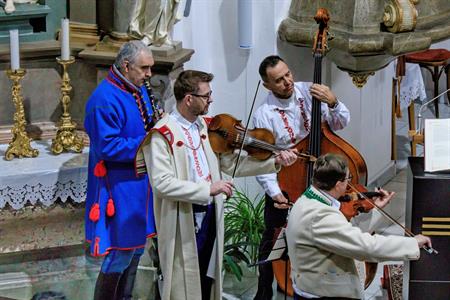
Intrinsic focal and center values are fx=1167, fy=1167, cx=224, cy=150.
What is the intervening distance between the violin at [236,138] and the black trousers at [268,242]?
69 cm

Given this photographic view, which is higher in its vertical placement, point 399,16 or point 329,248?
point 399,16

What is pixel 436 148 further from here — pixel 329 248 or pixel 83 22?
pixel 83 22

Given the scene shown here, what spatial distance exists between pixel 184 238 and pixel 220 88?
227 cm

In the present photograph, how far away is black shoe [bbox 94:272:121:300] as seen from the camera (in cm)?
558

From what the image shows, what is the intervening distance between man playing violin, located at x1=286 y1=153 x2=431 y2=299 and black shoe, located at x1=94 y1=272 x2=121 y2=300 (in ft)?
3.89

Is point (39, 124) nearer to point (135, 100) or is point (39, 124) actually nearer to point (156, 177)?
point (135, 100)

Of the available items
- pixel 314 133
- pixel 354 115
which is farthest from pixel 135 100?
pixel 354 115

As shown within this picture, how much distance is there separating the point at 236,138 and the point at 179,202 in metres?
0.39

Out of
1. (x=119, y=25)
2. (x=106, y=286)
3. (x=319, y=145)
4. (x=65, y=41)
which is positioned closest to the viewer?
(x=106, y=286)

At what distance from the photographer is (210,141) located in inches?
207

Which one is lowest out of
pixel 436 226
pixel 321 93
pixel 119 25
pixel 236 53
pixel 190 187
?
pixel 436 226

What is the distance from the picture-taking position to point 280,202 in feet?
19.0

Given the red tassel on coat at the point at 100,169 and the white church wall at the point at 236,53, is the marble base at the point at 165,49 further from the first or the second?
Answer: the red tassel on coat at the point at 100,169

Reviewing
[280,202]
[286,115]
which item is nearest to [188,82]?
[286,115]
